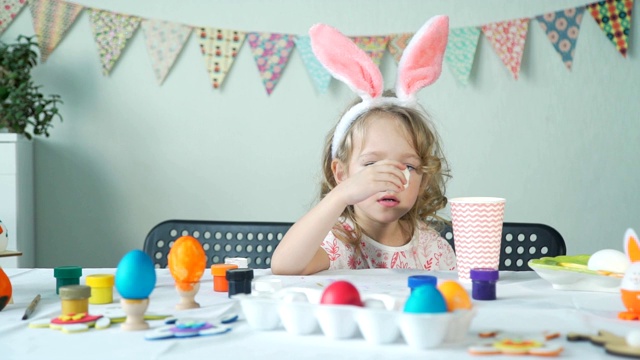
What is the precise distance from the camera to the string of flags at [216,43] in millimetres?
2492

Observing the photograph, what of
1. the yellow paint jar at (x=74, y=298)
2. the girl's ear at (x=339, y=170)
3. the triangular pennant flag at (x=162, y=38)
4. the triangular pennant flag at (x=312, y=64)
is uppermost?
the triangular pennant flag at (x=162, y=38)

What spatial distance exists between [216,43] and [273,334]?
6.54 feet

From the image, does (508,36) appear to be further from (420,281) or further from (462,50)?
(420,281)

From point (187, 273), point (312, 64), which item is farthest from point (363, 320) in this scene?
point (312, 64)

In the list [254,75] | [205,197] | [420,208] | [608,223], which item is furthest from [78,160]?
[608,223]

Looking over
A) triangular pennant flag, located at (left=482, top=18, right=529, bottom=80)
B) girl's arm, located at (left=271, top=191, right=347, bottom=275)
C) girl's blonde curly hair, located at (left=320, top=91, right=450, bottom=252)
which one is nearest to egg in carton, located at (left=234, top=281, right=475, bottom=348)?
girl's arm, located at (left=271, top=191, right=347, bottom=275)

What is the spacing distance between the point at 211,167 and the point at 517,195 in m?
1.07

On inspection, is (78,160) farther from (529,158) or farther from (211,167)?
(529,158)

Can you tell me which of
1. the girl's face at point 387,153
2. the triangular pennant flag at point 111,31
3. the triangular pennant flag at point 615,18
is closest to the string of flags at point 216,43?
the triangular pennant flag at point 111,31

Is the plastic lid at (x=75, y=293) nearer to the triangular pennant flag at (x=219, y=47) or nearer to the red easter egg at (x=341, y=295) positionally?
the red easter egg at (x=341, y=295)

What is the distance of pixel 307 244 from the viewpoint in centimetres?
112

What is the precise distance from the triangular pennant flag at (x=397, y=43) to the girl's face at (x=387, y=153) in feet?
3.57

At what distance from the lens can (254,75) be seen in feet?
8.37

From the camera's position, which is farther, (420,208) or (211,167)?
(211,167)
